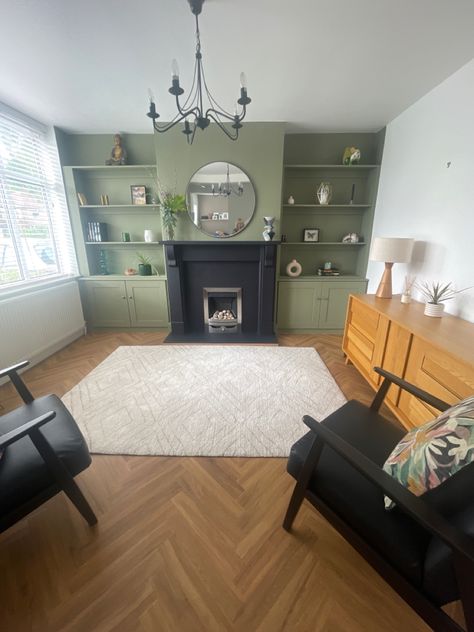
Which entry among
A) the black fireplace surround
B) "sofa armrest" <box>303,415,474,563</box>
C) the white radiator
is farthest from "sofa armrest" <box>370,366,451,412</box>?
the white radiator

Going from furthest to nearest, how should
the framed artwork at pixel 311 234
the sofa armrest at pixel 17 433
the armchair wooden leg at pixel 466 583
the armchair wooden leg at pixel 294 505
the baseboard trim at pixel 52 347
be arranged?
the framed artwork at pixel 311 234, the baseboard trim at pixel 52 347, the armchair wooden leg at pixel 294 505, the sofa armrest at pixel 17 433, the armchair wooden leg at pixel 466 583

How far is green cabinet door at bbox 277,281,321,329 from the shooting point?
3344 millimetres

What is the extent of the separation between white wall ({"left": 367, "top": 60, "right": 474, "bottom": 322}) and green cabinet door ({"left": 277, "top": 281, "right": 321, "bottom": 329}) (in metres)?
0.95

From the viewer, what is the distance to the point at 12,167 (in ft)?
8.57

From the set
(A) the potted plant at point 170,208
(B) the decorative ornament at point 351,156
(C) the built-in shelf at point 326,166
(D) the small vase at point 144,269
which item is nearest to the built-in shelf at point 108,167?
(A) the potted plant at point 170,208

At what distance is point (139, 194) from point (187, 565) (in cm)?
372

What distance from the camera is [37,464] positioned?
104 cm

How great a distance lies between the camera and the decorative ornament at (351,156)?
3062 mm

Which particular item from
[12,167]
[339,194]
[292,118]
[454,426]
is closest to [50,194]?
[12,167]

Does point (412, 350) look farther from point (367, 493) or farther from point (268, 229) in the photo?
point (268, 229)

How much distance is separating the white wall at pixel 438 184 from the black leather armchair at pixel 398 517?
5.08 feet

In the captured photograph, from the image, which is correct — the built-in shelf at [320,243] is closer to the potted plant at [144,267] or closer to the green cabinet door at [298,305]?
the green cabinet door at [298,305]

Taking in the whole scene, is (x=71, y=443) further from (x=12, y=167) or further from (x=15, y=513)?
(x=12, y=167)

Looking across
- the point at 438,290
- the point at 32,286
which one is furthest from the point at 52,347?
the point at 438,290
